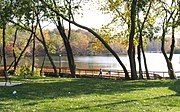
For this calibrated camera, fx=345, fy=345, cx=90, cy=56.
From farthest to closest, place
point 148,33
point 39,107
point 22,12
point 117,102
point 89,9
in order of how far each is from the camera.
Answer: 1. point 89,9
2. point 148,33
3. point 22,12
4. point 117,102
5. point 39,107

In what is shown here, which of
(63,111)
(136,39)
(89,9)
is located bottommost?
(63,111)

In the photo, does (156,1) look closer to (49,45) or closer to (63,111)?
(49,45)

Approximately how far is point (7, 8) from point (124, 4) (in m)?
11.7

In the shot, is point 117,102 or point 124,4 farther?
point 124,4

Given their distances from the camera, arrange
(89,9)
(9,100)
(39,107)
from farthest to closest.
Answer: (89,9)
(9,100)
(39,107)

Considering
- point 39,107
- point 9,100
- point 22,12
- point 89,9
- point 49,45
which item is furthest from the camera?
point 49,45

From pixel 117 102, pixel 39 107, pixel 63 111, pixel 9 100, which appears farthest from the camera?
pixel 9 100

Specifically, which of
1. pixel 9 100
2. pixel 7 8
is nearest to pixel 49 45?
pixel 7 8

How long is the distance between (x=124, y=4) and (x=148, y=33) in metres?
3.30

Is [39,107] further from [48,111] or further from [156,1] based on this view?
[156,1]

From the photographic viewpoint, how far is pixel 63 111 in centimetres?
969

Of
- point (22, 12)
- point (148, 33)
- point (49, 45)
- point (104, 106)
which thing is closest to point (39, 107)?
point (104, 106)

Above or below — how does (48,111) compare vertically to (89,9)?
below

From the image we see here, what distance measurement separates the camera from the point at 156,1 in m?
31.0
